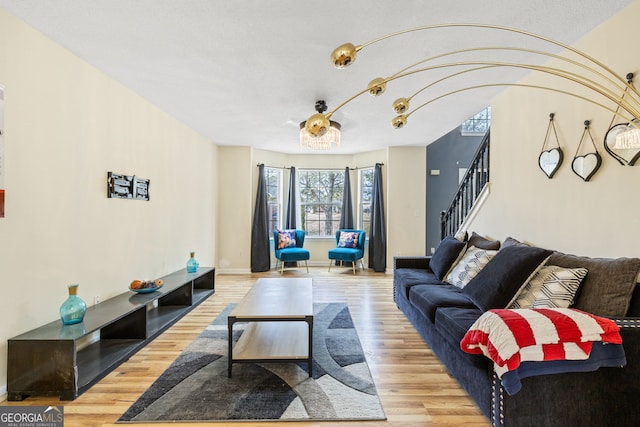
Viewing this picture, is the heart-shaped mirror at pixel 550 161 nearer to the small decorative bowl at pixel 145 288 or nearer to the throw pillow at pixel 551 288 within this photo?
the throw pillow at pixel 551 288

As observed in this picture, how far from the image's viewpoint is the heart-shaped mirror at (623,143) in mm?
1723

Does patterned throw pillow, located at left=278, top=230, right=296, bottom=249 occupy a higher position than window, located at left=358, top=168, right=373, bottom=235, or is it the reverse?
window, located at left=358, top=168, right=373, bottom=235

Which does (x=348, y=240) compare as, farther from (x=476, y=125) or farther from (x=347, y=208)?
(x=476, y=125)

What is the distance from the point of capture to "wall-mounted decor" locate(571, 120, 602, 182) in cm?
215

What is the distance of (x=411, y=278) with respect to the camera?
3406mm

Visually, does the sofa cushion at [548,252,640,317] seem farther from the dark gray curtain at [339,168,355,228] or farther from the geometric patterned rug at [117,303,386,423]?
the dark gray curtain at [339,168,355,228]

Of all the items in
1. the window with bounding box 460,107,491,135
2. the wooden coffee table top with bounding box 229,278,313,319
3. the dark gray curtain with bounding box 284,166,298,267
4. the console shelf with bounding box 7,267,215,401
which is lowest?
the console shelf with bounding box 7,267,215,401

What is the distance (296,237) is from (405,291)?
338 cm

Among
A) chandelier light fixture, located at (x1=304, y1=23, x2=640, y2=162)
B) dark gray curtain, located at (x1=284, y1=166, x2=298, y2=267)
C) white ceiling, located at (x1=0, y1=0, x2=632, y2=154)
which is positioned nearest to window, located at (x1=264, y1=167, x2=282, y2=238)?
Result: dark gray curtain, located at (x1=284, y1=166, x2=298, y2=267)

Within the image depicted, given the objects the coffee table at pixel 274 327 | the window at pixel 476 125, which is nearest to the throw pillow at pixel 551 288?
the coffee table at pixel 274 327

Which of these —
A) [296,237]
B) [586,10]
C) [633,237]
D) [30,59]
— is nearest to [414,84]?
[586,10]

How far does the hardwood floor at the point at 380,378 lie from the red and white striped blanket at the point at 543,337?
2.18ft

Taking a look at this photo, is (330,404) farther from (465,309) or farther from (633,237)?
(633,237)

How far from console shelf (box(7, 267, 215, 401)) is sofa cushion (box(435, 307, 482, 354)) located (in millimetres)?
2455
